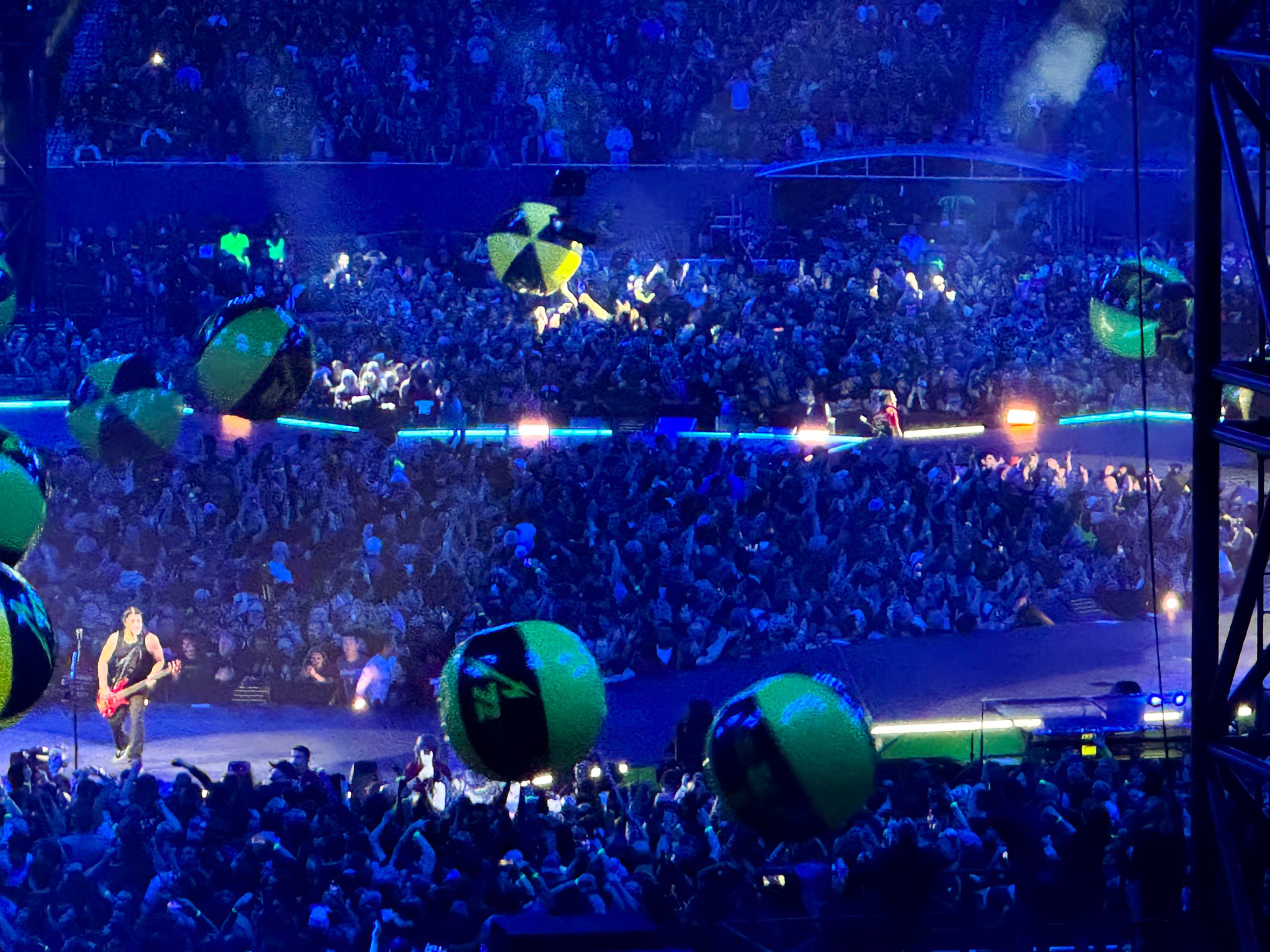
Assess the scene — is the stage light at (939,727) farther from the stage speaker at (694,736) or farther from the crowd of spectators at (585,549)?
the stage speaker at (694,736)

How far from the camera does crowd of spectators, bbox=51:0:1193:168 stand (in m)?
17.8

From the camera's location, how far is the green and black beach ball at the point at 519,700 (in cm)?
613

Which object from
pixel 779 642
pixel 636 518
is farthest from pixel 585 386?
pixel 779 642

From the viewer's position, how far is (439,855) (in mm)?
5699

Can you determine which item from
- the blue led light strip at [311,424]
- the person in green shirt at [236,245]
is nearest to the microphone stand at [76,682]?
the blue led light strip at [311,424]

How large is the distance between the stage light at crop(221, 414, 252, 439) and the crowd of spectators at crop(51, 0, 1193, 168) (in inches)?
221

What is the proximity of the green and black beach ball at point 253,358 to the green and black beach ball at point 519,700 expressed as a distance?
174 inches

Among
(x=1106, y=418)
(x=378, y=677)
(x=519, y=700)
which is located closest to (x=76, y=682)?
(x=378, y=677)

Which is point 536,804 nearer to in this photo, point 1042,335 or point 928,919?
point 928,919

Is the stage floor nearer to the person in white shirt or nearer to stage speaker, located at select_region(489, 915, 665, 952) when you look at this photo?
the person in white shirt

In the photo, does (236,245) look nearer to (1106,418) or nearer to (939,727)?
(1106,418)

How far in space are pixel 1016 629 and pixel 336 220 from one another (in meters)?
10.3

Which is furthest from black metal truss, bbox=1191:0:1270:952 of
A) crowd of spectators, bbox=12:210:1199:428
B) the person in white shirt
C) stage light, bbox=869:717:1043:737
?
crowd of spectators, bbox=12:210:1199:428

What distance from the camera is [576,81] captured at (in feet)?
60.4
